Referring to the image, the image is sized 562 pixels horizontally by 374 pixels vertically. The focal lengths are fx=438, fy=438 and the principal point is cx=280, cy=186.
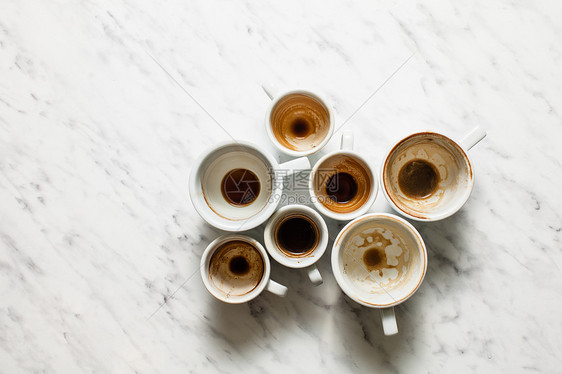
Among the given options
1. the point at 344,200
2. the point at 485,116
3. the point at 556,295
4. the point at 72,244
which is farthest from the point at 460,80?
the point at 72,244

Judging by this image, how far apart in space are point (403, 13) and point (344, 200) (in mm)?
496

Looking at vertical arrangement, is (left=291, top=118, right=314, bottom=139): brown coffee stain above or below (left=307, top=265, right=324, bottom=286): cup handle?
above

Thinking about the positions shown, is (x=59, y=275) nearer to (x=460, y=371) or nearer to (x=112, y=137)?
(x=112, y=137)

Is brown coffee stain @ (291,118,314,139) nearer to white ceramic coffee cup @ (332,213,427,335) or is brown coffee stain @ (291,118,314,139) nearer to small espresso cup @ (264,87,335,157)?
small espresso cup @ (264,87,335,157)

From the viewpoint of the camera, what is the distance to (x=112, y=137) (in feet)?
3.68

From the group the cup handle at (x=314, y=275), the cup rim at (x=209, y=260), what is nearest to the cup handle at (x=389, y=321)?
the cup handle at (x=314, y=275)

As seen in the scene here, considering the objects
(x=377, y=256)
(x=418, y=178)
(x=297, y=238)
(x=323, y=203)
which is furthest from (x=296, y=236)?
(x=418, y=178)

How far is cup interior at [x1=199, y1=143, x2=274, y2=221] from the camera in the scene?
101 cm

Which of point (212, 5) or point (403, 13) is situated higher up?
point (403, 13)

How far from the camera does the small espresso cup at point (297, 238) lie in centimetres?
100

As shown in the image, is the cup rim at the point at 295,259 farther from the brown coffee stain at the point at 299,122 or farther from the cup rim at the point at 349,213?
the brown coffee stain at the point at 299,122

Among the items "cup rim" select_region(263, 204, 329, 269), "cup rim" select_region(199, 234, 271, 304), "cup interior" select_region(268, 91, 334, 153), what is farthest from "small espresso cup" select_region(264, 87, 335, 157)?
"cup rim" select_region(199, 234, 271, 304)

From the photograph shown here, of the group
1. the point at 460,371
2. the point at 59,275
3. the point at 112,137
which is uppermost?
the point at 460,371

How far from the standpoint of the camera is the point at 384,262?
107 centimetres
